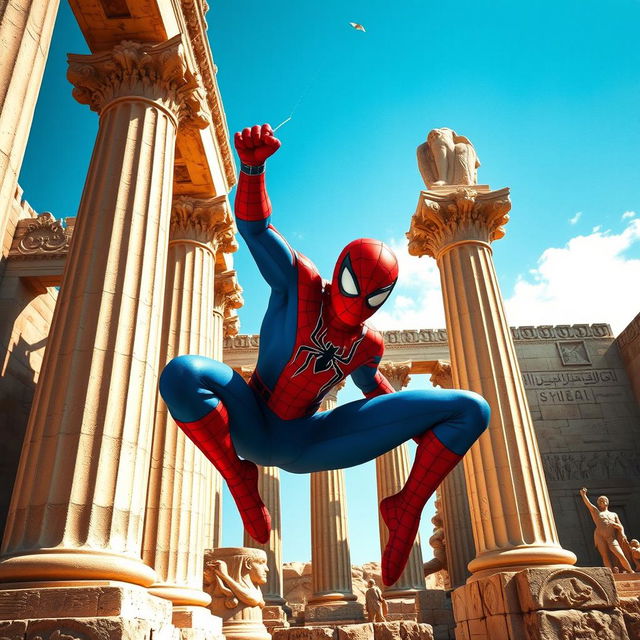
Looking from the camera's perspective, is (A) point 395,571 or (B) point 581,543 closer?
(A) point 395,571

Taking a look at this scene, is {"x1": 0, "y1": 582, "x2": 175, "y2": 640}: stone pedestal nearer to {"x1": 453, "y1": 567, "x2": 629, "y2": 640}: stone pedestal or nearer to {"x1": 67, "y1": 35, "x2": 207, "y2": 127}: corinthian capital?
{"x1": 453, "y1": 567, "x2": 629, "y2": 640}: stone pedestal

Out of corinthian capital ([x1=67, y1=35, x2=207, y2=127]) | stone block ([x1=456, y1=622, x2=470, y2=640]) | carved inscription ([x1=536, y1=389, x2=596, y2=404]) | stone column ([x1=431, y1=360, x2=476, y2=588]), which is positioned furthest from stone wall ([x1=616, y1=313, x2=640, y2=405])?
corinthian capital ([x1=67, y1=35, x2=207, y2=127])

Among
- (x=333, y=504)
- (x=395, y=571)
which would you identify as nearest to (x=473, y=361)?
(x=395, y=571)

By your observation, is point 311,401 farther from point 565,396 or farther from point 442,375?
point 565,396

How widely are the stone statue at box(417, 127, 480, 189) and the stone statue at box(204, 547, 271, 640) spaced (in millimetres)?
9359

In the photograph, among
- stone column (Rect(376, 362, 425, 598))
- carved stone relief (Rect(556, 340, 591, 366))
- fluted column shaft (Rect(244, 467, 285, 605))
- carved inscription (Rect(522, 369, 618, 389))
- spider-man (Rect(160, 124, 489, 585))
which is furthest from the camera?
carved stone relief (Rect(556, 340, 591, 366))

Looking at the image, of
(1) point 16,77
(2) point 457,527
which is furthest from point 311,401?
(2) point 457,527

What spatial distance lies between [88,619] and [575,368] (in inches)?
1075

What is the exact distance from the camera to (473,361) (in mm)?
11570

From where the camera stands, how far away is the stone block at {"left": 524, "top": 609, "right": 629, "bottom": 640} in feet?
26.6

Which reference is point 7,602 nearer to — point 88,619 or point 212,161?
point 88,619

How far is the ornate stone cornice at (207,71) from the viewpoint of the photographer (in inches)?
469

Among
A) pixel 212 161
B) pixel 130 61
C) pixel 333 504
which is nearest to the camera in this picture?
pixel 130 61

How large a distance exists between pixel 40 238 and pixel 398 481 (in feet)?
50.7
